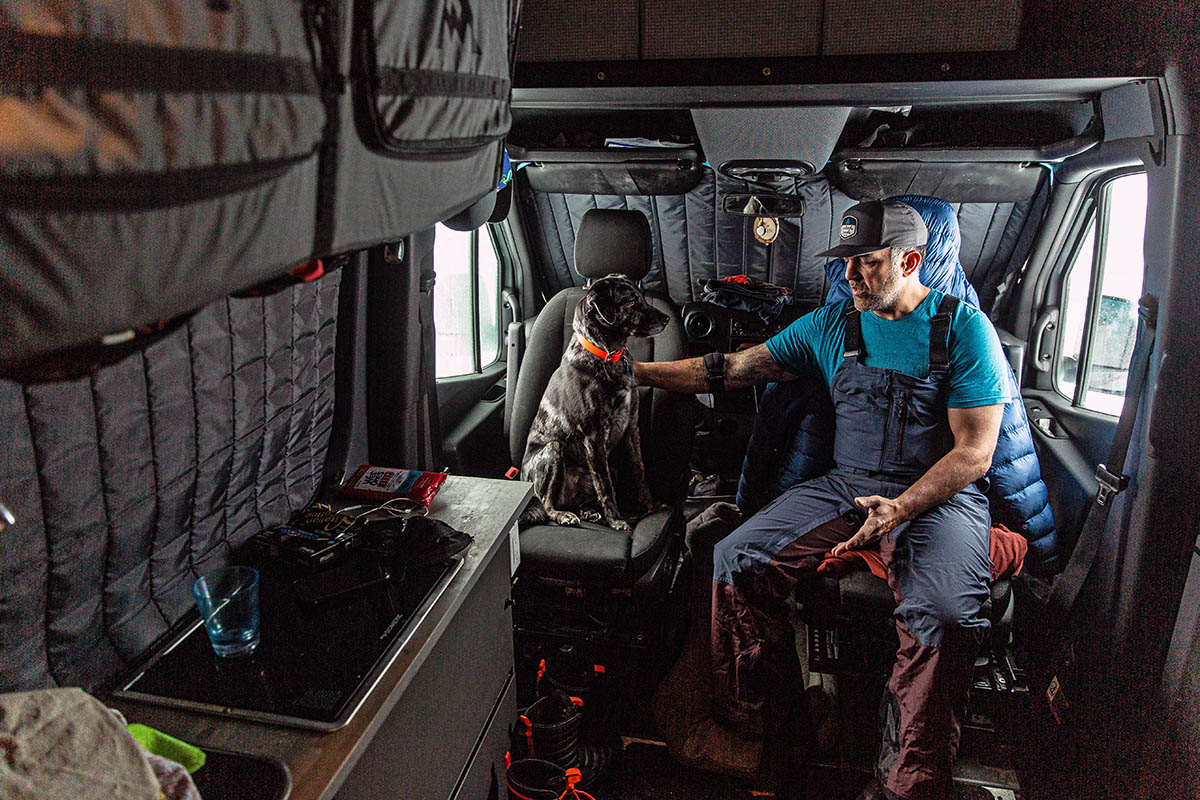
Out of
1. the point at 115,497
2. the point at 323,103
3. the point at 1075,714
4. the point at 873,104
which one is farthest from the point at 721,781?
the point at 323,103

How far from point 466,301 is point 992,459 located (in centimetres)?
250

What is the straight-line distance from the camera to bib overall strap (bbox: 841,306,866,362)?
2.74m

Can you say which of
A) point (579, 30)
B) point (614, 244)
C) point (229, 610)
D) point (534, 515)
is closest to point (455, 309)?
point (614, 244)

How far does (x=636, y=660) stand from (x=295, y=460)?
1.51 meters

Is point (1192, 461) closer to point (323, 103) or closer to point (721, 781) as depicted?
point (721, 781)

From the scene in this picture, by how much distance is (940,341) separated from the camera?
2.58 meters

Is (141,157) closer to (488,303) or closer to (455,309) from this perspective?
(455,309)

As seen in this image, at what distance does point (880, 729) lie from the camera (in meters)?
2.30

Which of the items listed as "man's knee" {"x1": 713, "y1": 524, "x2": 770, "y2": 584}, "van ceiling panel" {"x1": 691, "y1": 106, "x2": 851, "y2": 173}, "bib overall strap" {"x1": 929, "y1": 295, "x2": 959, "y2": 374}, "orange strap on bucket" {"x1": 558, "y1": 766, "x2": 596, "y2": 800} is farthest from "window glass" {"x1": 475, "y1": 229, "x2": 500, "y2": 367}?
"bib overall strap" {"x1": 929, "y1": 295, "x2": 959, "y2": 374}

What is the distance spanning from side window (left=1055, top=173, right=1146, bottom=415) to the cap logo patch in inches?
44.0

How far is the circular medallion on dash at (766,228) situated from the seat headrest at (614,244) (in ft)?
2.87

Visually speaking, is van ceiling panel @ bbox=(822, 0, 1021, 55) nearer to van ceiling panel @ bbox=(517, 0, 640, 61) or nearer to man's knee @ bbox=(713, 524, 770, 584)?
van ceiling panel @ bbox=(517, 0, 640, 61)

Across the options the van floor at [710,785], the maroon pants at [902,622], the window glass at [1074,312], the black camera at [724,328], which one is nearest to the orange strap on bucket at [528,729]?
the van floor at [710,785]

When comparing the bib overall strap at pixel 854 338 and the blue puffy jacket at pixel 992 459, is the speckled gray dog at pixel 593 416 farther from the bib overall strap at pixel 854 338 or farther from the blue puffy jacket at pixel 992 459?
the bib overall strap at pixel 854 338
